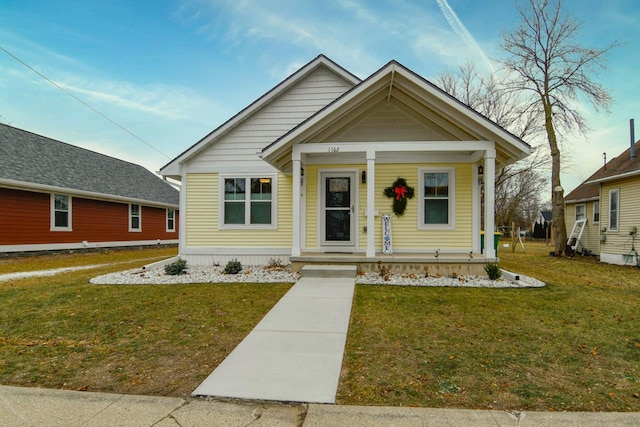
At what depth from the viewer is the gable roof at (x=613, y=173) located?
12.9 metres

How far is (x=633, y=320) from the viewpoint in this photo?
4.98 meters

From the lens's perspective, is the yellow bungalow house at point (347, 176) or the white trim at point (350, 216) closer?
the yellow bungalow house at point (347, 176)

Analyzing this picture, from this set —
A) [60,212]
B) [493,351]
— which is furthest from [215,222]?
[60,212]

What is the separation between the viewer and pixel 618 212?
1348 centimetres

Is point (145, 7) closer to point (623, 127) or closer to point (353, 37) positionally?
Result: point (353, 37)

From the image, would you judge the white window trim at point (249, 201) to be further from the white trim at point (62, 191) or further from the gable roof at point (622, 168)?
the gable roof at point (622, 168)

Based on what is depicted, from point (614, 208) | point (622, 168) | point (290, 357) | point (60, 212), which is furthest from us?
point (60, 212)

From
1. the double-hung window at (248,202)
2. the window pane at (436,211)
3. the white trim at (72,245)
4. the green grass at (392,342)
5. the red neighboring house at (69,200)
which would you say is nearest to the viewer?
the green grass at (392,342)

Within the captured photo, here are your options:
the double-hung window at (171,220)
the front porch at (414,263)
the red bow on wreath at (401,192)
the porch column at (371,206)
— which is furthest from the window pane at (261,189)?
the double-hung window at (171,220)

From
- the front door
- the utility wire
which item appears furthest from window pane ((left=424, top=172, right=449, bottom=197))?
the utility wire

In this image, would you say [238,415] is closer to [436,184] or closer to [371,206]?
[371,206]

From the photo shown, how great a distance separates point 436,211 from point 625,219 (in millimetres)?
9079

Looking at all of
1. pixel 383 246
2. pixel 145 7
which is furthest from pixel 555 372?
pixel 145 7

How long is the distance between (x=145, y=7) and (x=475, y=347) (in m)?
16.8
